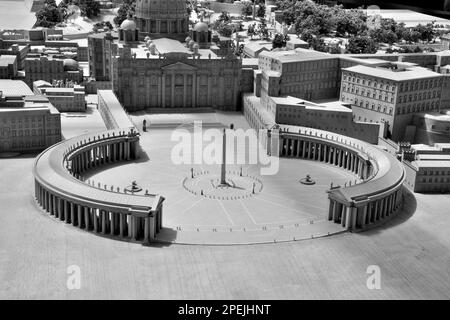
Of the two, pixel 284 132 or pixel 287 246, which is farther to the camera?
pixel 284 132

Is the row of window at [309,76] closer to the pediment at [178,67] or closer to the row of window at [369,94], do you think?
the row of window at [369,94]

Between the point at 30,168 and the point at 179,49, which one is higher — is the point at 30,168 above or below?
below

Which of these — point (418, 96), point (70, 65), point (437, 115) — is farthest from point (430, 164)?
point (70, 65)

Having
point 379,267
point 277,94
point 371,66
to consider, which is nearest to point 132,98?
point 277,94

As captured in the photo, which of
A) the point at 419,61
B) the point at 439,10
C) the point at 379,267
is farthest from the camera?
the point at 419,61

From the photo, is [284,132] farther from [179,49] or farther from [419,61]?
[419,61]

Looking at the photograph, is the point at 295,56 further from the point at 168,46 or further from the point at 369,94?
the point at 168,46

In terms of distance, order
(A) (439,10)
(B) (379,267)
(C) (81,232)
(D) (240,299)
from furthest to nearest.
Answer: (C) (81,232) < (B) (379,267) < (D) (240,299) < (A) (439,10)
